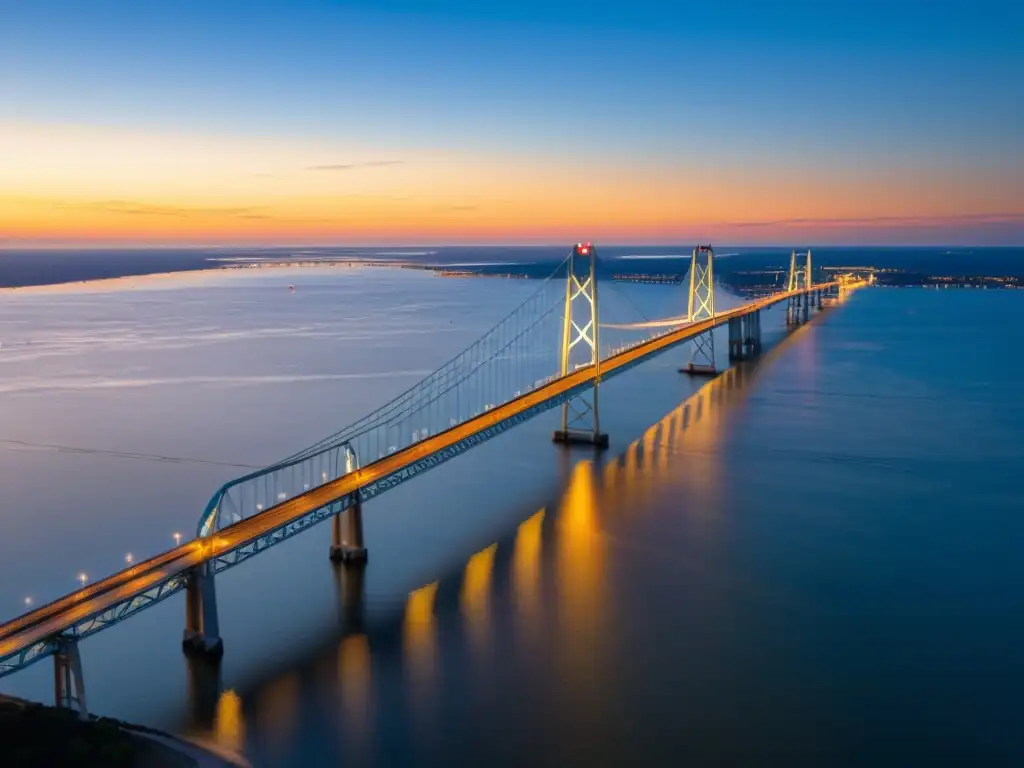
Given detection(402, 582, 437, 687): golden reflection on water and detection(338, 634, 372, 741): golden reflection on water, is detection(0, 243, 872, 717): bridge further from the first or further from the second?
detection(402, 582, 437, 687): golden reflection on water

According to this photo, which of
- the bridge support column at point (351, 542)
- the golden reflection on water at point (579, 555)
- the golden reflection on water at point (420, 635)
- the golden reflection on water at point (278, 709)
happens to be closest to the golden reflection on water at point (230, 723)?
the golden reflection on water at point (278, 709)

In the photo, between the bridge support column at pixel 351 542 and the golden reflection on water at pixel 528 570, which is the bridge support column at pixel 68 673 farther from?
the golden reflection on water at pixel 528 570

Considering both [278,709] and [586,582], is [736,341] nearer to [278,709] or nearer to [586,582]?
[586,582]

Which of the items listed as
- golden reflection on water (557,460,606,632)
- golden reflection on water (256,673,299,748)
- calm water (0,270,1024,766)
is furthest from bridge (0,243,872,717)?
golden reflection on water (557,460,606,632)

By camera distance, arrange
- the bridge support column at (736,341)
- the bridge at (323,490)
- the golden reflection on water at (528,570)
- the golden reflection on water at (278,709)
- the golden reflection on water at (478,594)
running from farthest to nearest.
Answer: the bridge support column at (736,341), the golden reflection on water at (528,570), the golden reflection on water at (478,594), the golden reflection on water at (278,709), the bridge at (323,490)

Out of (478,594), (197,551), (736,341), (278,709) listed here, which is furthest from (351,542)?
(736,341)

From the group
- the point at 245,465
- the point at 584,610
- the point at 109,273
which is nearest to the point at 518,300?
the point at 245,465
